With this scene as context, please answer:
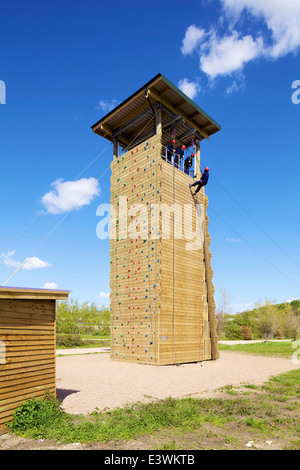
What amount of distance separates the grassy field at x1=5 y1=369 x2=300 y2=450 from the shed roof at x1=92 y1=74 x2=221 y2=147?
16.5m

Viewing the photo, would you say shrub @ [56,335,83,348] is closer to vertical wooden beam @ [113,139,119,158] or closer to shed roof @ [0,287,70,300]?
vertical wooden beam @ [113,139,119,158]

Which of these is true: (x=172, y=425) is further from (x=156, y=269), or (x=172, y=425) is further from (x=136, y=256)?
(x=136, y=256)

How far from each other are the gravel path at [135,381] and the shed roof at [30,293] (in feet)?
9.66

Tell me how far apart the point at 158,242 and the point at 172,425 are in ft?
38.2

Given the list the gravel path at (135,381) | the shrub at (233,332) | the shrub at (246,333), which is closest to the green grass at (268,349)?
the gravel path at (135,381)

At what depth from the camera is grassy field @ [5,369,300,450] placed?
594 cm

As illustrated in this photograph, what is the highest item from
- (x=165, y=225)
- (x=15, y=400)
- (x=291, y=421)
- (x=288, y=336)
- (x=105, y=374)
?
(x=165, y=225)

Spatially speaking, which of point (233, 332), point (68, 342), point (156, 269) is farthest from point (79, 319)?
point (156, 269)

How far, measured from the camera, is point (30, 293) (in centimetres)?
767

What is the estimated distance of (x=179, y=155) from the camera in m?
21.7

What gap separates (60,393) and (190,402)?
4257 millimetres

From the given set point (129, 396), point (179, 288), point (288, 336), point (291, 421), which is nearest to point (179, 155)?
point (179, 288)

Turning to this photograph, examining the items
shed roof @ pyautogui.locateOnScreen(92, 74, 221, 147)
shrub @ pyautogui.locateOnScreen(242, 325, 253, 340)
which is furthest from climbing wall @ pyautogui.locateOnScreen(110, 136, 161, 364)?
shrub @ pyautogui.locateOnScreen(242, 325, 253, 340)
